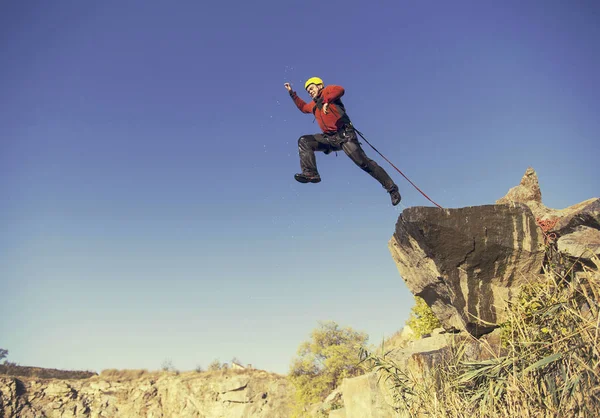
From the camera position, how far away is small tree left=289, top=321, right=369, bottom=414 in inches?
1061

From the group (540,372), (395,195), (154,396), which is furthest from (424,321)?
(154,396)

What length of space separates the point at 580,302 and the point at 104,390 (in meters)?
47.9

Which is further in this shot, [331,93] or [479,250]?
[331,93]

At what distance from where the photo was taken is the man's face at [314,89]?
8398 millimetres

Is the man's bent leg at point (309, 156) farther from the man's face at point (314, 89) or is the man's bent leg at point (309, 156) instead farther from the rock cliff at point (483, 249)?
the rock cliff at point (483, 249)

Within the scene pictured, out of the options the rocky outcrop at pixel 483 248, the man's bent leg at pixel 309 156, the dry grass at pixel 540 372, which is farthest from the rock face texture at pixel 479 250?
the dry grass at pixel 540 372

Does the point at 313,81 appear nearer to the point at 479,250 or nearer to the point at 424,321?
the point at 479,250

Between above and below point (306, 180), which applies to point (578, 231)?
below

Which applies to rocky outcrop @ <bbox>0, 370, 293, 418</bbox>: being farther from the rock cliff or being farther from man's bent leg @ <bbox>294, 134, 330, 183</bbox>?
man's bent leg @ <bbox>294, 134, 330, 183</bbox>

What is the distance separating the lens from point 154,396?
41.5 meters

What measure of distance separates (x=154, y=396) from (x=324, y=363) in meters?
23.4

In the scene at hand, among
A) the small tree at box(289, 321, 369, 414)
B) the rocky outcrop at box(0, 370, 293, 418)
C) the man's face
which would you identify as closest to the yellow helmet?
the man's face

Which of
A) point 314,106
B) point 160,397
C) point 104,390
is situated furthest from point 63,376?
point 314,106

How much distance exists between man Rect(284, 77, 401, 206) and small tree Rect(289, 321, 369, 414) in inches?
767
